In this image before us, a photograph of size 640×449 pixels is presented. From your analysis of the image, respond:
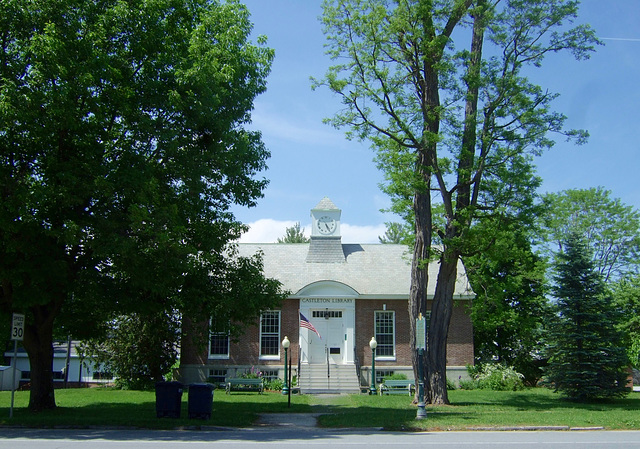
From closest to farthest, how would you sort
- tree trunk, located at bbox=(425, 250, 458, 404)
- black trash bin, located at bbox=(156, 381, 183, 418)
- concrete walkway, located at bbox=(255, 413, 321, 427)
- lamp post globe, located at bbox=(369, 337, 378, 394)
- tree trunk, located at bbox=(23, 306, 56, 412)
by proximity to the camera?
concrete walkway, located at bbox=(255, 413, 321, 427), black trash bin, located at bbox=(156, 381, 183, 418), tree trunk, located at bbox=(23, 306, 56, 412), tree trunk, located at bbox=(425, 250, 458, 404), lamp post globe, located at bbox=(369, 337, 378, 394)

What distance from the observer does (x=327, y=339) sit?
2716 centimetres

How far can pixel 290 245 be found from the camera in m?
31.5

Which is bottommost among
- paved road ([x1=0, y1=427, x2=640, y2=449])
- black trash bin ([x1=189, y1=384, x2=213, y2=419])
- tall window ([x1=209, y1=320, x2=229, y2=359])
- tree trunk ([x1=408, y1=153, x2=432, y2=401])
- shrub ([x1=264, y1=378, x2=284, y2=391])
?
shrub ([x1=264, y1=378, x2=284, y2=391])

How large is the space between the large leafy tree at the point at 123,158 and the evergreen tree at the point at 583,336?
38.1 feet

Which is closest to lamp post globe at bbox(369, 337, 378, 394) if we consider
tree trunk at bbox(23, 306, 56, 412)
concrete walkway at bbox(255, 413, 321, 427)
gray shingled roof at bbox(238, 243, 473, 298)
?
gray shingled roof at bbox(238, 243, 473, 298)

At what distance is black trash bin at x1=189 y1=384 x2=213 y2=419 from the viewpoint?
586 inches

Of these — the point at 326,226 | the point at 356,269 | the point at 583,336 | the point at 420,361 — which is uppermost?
the point at 326,226

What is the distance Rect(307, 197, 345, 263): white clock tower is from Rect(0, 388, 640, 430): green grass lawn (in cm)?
822

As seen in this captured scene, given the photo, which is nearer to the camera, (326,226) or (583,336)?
(583,336)

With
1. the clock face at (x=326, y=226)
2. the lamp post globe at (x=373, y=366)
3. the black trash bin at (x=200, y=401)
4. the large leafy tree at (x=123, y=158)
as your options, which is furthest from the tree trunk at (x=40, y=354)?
the clock face at (x=326, y=226)

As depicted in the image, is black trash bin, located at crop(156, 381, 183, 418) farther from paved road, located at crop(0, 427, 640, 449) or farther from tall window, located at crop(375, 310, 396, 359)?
tall window, located at crop(375, 310, 396, 359)

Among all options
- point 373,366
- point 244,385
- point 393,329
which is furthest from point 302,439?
point 393,329

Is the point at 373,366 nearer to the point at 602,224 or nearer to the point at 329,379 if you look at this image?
the point at 329,379

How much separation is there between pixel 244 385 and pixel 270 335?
298cm
